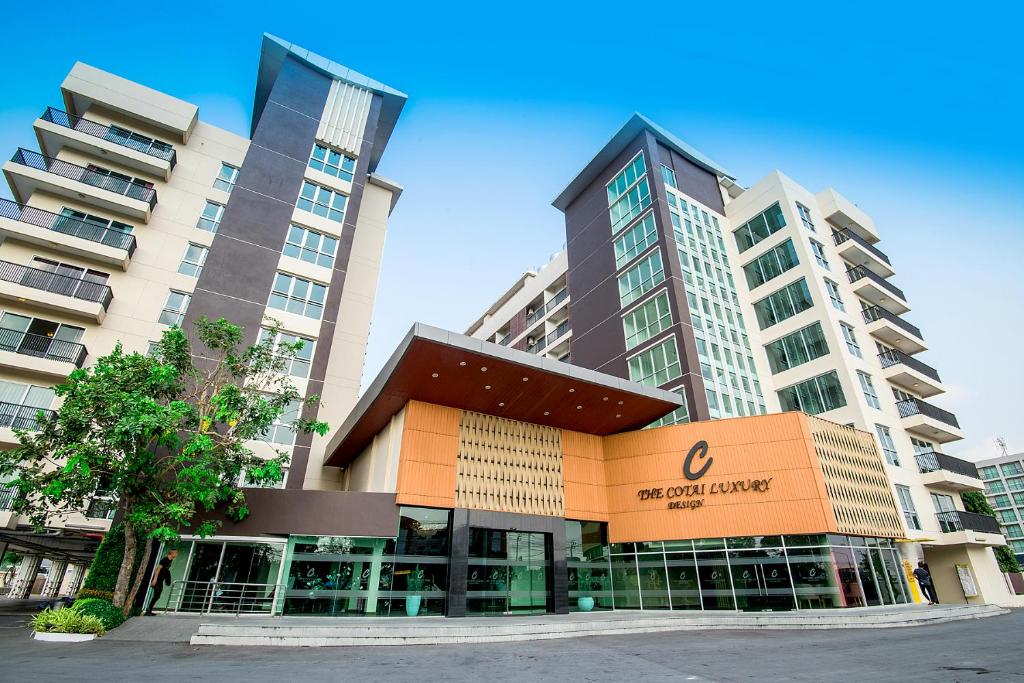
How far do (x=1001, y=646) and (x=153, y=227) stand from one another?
34.1 m

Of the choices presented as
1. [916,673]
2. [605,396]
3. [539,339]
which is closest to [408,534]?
[605,396]

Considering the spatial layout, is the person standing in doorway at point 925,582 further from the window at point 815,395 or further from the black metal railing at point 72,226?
the black metal railing at point 72,226

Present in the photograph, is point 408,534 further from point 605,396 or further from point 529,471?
point 605,396

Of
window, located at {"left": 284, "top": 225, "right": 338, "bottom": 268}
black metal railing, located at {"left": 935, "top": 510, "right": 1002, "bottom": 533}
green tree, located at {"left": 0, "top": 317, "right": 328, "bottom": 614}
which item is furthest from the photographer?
window, located at {"left": 284, "top": 225, "right": 338, "bottom": 268}

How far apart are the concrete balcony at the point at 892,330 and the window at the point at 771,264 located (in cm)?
605

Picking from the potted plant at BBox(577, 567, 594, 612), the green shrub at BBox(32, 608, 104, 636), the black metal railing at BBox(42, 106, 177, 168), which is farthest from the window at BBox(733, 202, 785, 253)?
the green shrub at BBox(32, 608, 104, 636)

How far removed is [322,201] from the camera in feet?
98.5

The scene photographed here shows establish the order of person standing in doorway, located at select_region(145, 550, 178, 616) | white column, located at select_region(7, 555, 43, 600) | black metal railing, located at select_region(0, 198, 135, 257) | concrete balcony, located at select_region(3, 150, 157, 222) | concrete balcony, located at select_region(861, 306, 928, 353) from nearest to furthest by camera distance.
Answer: person standing in doorway, located at select_region(145, 550, 178, 616) → black metal railing, located at select_region(0, 198, 135, 257) → concrete balcony, located at select_region(3, 150, 157, 222) → concrete balcony, located at select_region(861, 306, 928, 353) → white column, located at select_region(7, 555, 43, 600)

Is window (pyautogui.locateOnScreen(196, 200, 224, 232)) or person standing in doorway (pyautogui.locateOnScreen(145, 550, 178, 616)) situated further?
window (pyautogui.locateOnScreen(196, 200, 224, 232))

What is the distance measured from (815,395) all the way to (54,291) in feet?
127

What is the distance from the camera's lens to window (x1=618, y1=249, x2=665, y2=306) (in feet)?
104

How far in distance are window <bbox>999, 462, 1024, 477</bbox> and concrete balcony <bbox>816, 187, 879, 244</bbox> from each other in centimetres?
8809

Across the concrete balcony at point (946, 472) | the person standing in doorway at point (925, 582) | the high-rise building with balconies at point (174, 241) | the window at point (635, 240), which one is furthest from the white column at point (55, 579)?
the concrete balcony at point (946, 472)

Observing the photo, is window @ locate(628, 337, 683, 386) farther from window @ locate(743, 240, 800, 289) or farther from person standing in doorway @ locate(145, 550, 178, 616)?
person standing in doorway @ locate(145, 550, 178, 616)
